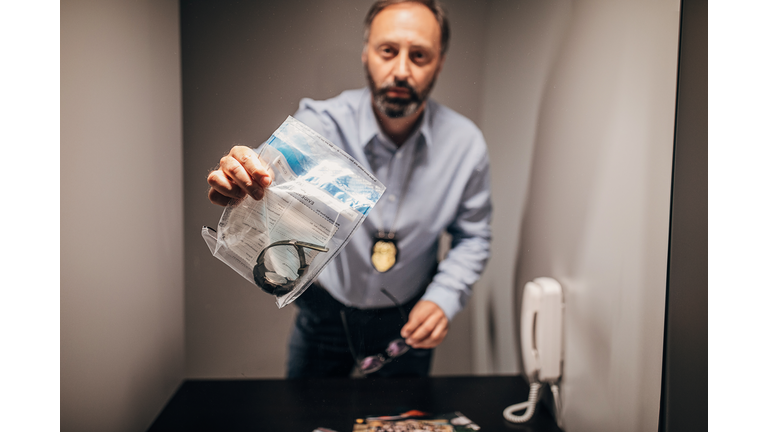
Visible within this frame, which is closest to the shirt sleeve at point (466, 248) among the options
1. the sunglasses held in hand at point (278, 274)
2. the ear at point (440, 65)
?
the ear at point (440, 65)

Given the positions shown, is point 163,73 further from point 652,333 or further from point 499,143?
point 652,333

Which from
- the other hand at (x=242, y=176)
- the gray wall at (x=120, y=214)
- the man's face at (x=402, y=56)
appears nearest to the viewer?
the other hand at (x=242, y=176)

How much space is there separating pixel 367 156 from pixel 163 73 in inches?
19.7

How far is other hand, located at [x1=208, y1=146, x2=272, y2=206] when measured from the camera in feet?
2.41

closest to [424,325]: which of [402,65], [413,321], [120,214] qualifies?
[413,321]

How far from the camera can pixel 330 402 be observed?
100 cm

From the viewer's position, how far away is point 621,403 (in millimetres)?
860

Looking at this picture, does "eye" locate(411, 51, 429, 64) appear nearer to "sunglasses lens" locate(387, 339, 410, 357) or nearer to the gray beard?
the gray beard

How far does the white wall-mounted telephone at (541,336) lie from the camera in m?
1.00

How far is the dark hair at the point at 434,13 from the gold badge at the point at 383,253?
457 millimetres

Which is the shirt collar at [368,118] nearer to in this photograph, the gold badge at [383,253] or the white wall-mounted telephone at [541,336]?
the gold badge at [383,253]

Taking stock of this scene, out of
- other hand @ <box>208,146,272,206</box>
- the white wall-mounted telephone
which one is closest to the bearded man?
the white wall-mounted telephone

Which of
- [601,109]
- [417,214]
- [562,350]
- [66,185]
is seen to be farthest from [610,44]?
[66,185]

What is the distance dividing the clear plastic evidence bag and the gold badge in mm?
216
